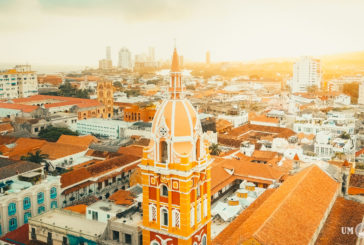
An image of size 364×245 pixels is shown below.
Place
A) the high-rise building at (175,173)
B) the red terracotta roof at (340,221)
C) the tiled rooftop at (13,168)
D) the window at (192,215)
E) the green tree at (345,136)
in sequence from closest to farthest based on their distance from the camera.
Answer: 1. the high-rise building at (175,173)
2. the window at (192,215)
3. the red terracotta roof at (340,221)
4. the tiled rooftop at (13,168)
5. the green tree at (345,136)

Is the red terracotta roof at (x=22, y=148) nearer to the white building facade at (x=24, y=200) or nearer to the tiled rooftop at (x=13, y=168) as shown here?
the tiled rooftop at (x=13, y=168)

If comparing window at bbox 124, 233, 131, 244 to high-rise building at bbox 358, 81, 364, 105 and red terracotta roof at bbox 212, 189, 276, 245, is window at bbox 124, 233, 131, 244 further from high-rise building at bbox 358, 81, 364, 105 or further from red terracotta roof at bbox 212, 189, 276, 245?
high-rise building at bbox 358, 81, 364, 105

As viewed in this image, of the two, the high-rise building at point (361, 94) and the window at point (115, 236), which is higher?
the high-rise building at point (361, 94)

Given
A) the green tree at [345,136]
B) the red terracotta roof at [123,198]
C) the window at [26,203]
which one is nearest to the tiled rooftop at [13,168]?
the window at [26,203]

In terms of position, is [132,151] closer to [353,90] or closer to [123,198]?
[123,198]

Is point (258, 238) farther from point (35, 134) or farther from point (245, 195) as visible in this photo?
point (35, 134)

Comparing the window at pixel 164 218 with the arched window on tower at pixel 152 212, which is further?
the arched window on tower at pixel 152 212
